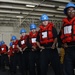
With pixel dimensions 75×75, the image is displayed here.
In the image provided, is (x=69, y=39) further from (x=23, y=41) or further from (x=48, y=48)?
(x=23, y=41)

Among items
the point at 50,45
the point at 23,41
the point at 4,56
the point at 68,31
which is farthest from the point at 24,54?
the point at 4,56

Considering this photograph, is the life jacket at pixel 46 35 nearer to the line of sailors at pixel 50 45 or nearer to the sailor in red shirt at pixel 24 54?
the line of sailors at pixel 50 45

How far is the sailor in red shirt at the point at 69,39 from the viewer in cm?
391

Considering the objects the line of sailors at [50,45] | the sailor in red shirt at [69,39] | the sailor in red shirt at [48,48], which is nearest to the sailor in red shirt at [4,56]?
the line of sailors at [50,45]

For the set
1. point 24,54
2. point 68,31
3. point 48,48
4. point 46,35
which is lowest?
point 24,54

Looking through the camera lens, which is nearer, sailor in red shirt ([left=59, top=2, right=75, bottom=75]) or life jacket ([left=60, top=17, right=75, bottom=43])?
sailor in red shirt ([left=59, top=2, right=75, bottom=75])

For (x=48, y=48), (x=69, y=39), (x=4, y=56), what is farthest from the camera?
(x=4, y=56)

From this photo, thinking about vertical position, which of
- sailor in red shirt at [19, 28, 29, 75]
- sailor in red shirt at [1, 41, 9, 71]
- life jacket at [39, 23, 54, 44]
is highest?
life jacket at [39, 23, 54, 44]

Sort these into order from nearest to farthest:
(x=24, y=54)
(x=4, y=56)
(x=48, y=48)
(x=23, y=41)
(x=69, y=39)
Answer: (x=69, y=39)
(x=48, y=48)
(x=24, y=54)
(x=23, y=41)
(x=4, y=56)

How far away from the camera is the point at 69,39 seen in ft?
13.2

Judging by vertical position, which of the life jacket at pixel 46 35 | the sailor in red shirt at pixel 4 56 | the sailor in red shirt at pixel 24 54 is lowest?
the sailor in red shirt at pixel 4 56

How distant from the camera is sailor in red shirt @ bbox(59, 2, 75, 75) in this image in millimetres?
3910

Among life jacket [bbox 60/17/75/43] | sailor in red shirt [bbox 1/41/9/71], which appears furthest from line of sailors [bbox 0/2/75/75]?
sailor in red shirt [bbox 1/41/9/71]

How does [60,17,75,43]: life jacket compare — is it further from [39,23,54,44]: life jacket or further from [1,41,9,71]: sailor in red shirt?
[1,41,9,71]: sailor in red shirt
